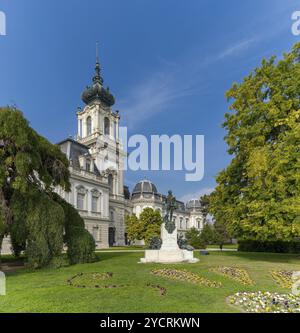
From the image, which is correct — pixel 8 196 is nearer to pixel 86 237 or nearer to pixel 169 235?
pixel 86 237

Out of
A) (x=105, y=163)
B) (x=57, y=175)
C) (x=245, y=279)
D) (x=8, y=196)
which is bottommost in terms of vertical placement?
(x=245, y=279)

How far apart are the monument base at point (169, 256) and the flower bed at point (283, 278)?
5926 mm

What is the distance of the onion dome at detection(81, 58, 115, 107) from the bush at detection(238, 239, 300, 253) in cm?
3737

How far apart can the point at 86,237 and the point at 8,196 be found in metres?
4.65

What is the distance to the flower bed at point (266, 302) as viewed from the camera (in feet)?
20.3

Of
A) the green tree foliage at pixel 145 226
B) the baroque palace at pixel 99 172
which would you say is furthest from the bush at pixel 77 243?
the green tree foliage at pixel 145 226

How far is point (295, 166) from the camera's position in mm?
12469

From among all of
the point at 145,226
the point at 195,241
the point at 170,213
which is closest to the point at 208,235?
the point at 195,241

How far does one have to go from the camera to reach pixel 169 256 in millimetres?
16234

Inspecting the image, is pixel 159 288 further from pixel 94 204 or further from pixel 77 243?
pixel 94 204

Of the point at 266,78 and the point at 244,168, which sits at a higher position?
the point at 266,78

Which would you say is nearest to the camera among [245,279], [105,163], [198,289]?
[198,289]

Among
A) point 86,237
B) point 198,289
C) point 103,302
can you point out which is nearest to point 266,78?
point 198,289
